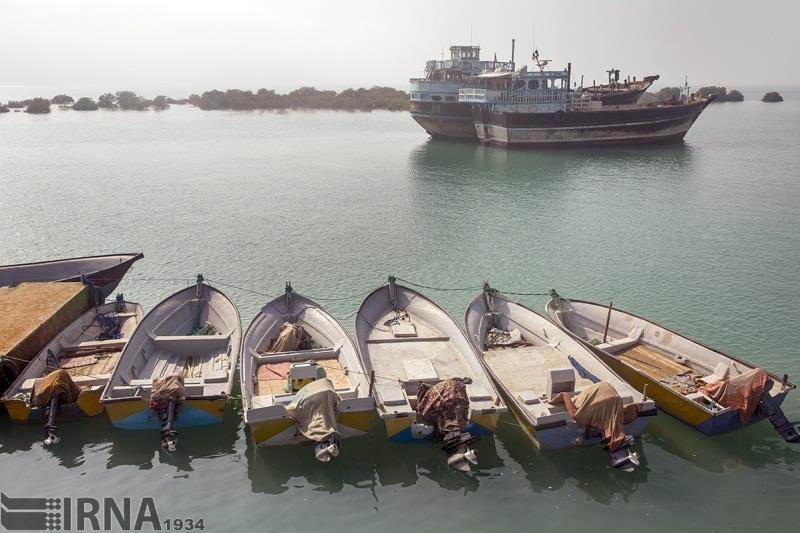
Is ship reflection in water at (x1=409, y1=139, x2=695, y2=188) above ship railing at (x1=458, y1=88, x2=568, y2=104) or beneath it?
beneath

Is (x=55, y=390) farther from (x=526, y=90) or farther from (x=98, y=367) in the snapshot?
(x=526, y=90)

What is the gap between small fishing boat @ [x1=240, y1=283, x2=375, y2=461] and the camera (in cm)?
1278

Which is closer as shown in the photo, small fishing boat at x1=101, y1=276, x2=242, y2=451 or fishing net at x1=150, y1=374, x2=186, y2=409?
fishing net at x1=150, y1=374, x2=186, y2=409

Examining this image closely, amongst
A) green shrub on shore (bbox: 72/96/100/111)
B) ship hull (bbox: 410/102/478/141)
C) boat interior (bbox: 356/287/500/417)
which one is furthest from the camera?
green shrub on shore (bbox: 72/96/100/111)

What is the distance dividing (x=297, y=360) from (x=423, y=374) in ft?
12.4

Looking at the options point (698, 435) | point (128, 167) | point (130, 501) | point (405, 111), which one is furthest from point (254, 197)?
point (405, 111)

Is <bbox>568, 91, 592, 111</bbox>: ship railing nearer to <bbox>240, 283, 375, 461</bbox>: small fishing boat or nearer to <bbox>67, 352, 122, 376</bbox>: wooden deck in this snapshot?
<bbox>240, 283, 375, 461</bbox>: small fishing boat

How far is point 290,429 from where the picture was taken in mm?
13062

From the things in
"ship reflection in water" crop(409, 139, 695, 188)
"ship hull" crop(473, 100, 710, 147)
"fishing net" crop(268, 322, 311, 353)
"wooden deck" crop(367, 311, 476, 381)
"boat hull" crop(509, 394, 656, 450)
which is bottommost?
"boat hull" crop(509, 394, 656, 450)

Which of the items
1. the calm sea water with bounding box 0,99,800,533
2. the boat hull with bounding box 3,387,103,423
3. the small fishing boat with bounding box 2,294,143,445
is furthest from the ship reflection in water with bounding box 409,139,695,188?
the boat hull with bounding box 3,387,103,423

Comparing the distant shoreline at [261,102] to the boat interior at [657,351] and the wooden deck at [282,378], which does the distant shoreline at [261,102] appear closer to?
the boat interior at [657,351]

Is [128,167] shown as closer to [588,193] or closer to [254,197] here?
[254,197]

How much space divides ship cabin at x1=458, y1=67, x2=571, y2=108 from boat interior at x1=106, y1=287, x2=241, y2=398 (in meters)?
57.1

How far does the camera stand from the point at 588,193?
46.7 metres
